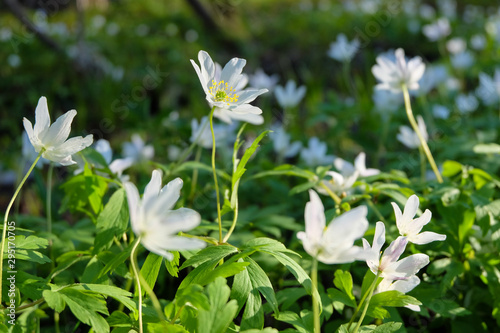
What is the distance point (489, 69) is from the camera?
14.1 feet

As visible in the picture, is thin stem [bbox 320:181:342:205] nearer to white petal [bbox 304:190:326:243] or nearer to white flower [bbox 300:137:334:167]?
white petal [bbox 304:190:326:243]

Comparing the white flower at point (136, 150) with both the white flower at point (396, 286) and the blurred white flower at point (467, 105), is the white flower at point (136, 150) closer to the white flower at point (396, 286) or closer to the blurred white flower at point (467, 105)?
the white flower at point (396, 286)

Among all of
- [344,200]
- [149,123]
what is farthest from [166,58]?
[344,200]

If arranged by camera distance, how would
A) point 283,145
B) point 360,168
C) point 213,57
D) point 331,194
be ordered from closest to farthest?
point 331,194 → point 360,168 → point 283,145 → point 213,57

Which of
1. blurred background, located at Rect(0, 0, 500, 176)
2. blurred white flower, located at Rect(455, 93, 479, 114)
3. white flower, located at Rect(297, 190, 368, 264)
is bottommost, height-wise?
blurred background, located at Rect(0, 0, 500, 176)

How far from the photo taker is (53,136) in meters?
1.22

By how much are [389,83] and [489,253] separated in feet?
2.55

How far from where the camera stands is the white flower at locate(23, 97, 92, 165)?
3.95ft

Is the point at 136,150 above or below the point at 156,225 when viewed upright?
below

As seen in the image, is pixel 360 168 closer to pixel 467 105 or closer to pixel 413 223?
pixel 413 223

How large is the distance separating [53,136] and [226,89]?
0.50 metres

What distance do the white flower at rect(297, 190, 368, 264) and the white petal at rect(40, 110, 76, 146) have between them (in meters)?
0.67

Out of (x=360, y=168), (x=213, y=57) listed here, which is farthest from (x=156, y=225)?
(x=213, y=57)

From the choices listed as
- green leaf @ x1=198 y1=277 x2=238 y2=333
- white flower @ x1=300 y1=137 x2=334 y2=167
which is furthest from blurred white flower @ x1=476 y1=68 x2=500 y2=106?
green leaf @ x1=198 y1=277 x2=238 y2=333
